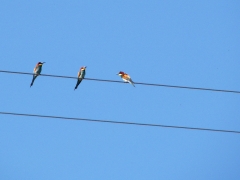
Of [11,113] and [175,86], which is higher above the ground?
[175,86]

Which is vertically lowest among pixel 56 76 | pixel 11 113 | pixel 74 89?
pixel 11 113

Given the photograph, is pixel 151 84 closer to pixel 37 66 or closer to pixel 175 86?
pixel 175 86

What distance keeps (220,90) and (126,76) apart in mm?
4929

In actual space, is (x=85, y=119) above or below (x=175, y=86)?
below

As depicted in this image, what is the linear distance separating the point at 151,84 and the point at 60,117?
157 centimetres

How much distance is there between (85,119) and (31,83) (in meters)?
5.16

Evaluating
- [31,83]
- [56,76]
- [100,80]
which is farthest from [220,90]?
[31,83]

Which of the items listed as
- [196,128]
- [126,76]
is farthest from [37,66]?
[196,128]

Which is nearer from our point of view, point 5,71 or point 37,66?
point 5,71

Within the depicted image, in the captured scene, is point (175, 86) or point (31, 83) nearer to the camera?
point (175, 86)

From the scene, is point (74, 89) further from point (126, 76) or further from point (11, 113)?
point (11, 113)

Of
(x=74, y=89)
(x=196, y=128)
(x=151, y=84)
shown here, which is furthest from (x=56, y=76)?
(x=74, y=89)

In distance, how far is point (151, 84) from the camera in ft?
38.0

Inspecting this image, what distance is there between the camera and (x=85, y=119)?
440 inches
